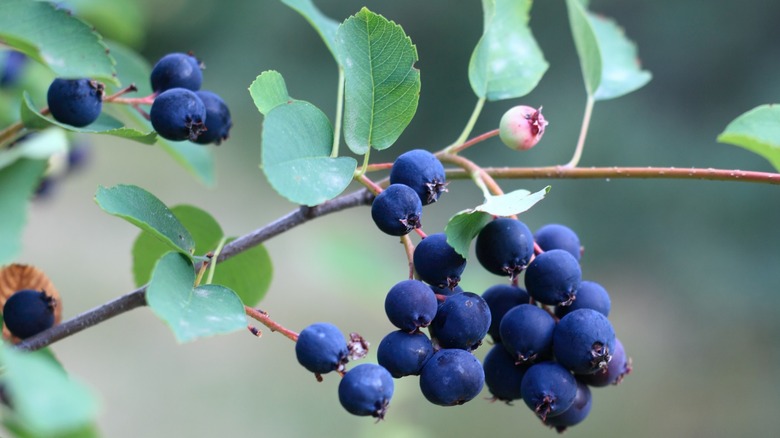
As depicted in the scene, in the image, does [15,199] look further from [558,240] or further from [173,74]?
[558,240]

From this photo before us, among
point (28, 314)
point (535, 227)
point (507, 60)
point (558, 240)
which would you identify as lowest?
point (535, 227)

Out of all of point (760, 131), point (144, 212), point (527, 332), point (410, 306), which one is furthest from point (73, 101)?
point (760, 131)

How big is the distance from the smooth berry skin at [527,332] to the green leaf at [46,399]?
41 centimetres

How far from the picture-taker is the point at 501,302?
29.4 inches

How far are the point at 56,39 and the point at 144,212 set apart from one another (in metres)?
0.16

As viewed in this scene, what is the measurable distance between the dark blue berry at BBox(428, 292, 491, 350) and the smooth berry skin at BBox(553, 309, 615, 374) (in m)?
0.08

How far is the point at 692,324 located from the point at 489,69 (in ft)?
15.3

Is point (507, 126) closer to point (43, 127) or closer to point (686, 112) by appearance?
point (43, 127)

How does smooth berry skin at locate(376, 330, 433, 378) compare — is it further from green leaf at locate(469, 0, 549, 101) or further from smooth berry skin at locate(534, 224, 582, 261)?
green leaf at locate(469, 0, 549, 101)

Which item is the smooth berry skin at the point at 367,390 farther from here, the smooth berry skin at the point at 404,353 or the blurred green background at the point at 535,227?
the blurred green background at the point at 535,227

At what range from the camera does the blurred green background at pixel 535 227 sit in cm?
401

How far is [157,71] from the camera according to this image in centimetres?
78

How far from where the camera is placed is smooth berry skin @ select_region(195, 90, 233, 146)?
0.77 metres

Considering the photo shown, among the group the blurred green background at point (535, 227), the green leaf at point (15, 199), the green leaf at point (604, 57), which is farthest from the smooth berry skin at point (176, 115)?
the blurred green background at point (535, 227)
